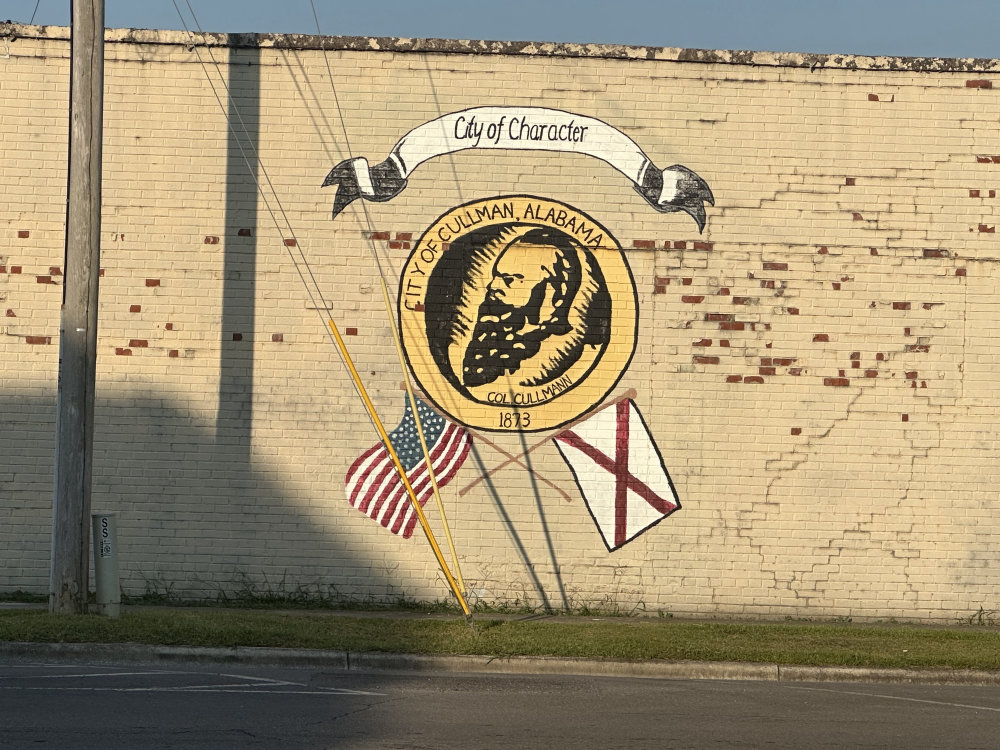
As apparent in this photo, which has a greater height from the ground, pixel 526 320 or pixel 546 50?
pixel 546 50

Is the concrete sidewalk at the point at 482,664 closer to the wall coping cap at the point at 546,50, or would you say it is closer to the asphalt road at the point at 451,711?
the asphalt road at the point at 451,711

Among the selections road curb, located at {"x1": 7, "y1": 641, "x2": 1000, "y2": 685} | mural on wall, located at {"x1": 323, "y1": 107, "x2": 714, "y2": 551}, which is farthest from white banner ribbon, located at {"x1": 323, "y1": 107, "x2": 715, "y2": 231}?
road curb, located at {"x1": 7, "y1": 641, "x2": 1000, "y2": 685}

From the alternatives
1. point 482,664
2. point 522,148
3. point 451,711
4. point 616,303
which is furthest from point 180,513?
point 451,711

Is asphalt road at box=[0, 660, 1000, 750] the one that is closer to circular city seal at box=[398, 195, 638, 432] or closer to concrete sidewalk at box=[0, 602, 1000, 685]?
concrete sidewalk at box=[0, 602, 1000, 685]

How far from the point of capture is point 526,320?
1341 centimetres

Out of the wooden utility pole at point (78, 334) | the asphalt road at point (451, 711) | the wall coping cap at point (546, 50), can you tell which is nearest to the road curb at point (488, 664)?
the asphalt road at point (451, 711)

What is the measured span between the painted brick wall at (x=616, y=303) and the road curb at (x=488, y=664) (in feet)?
8.98

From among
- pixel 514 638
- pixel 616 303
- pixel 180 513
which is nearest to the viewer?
pixel 514 638

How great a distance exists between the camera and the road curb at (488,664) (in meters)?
10.1

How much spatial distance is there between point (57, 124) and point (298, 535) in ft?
16.4

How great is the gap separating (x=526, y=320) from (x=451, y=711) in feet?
19.0

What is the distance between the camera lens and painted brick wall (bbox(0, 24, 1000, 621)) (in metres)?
13.2

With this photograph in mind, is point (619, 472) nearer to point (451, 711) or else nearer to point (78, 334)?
point (451, 711)

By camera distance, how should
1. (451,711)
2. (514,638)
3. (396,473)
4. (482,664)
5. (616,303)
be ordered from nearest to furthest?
(451,711) → (482,664) → (514,638) → (396,473) → (616,303)
